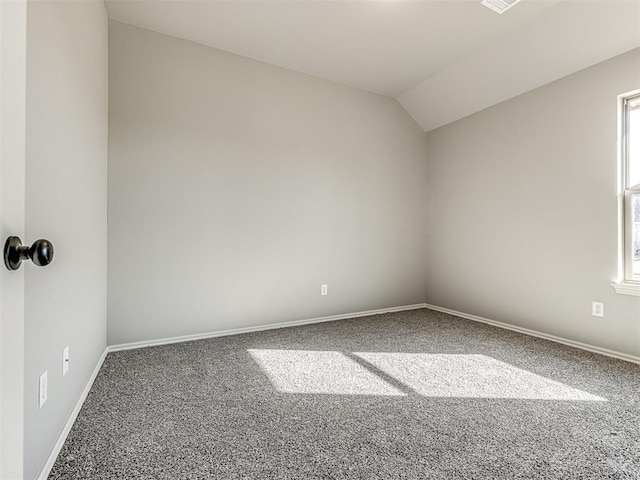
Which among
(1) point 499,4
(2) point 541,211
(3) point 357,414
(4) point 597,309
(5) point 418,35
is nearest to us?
(3) point 357,414

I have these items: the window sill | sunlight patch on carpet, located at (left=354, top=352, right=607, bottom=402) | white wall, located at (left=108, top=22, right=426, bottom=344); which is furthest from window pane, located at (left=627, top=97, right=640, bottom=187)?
white wall, located at (left=108, top=22, right=426, bottom=344)

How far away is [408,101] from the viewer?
4348 mm

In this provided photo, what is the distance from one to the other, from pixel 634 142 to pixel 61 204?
13.0 ft

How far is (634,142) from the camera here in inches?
111

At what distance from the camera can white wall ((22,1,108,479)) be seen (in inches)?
49.8

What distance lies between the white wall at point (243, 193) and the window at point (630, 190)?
2.13 meters

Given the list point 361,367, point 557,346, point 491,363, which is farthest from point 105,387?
point 557,346

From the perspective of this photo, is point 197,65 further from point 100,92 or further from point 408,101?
point 408,101

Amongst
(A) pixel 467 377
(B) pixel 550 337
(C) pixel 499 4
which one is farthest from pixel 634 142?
(A) pixel 467 377

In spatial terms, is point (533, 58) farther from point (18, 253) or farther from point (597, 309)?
point (18, 253)

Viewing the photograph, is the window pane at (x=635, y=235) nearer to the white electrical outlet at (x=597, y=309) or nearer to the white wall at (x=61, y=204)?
the white electrical outlet at (x=597, y=309)

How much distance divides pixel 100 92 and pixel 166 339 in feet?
6.58

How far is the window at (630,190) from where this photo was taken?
2773mm

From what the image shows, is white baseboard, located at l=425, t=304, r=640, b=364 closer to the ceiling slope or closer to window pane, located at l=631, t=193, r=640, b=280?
window pane, located at l=631, t=193, r=640, b=280
